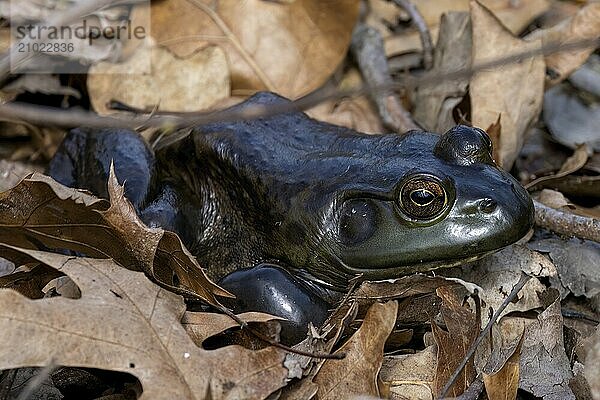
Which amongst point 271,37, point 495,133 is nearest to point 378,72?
point 271,37

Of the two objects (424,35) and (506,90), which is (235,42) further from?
(506,90)

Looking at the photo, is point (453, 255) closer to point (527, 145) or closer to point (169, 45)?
point (527, 145)

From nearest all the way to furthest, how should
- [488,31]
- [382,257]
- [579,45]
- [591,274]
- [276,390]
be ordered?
[579,45] → [276,390] → [382,257] → [591,274] → [488,31]

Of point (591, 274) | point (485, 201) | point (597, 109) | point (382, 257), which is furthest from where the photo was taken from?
point (597, 109)

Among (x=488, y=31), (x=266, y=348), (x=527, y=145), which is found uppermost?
(x=488, y=31)

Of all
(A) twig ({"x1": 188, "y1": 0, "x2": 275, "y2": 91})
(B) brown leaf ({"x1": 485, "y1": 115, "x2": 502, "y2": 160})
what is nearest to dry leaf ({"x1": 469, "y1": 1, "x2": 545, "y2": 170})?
(B) brown leaf ({"x1": 485, "y1": 115, "x2": 502, "y2": 160})

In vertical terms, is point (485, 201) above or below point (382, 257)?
above

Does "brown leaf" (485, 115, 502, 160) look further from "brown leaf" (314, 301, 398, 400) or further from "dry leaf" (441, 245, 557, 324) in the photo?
"brown leaf" (314, 301, 398, 400)

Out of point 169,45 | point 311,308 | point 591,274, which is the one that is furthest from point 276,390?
point 169,45

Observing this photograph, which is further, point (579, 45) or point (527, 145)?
point (527, 145)
